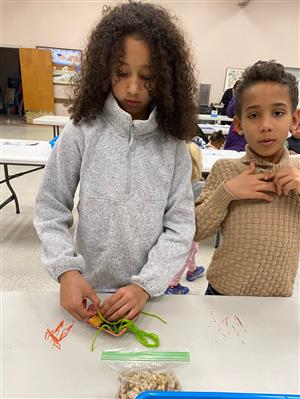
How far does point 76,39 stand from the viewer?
7.42 metres

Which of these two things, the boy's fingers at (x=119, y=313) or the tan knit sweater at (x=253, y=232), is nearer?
the boy's fingers at (x=119, y=313)

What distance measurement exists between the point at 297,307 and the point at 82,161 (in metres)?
0.67

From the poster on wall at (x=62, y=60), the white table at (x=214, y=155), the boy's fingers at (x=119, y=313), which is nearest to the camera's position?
the boy's fingers at (x=119, y=313)

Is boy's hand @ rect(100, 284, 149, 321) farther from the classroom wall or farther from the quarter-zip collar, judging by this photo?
the classroom wall

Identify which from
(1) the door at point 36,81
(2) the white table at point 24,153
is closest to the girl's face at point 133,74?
(2) the white table at point 24,153

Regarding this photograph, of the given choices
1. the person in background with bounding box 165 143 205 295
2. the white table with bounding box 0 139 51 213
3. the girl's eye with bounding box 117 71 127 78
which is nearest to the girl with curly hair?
the girl's eye with bounding box 117 71 127 78

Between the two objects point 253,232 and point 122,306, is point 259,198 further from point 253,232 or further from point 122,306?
point 122,306

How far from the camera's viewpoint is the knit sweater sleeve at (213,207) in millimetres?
820

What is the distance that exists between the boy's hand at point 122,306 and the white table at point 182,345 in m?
0.04

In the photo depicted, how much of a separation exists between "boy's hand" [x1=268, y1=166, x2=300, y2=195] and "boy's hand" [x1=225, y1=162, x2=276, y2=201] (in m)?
0.02

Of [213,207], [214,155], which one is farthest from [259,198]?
[214,155]

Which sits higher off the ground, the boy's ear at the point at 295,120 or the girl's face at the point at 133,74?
the girl's face at the point at 133,74

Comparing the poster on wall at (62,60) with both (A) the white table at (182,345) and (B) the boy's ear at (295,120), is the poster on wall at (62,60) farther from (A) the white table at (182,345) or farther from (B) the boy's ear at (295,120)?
(A) the white table at (182,345)

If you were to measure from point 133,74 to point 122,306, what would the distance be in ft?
1.71
